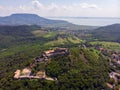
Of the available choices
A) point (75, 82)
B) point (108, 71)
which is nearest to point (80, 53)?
point (108, 71)

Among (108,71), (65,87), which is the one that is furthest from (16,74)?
(108,71)

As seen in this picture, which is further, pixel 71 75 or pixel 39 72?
pixel 39 72

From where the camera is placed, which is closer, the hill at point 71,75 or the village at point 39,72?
the hill at point 71,75

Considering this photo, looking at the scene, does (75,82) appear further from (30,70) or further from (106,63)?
(106,63)

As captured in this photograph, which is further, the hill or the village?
the village

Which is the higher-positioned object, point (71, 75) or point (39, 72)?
point (71, 75)

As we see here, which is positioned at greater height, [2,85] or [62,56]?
[62,56]

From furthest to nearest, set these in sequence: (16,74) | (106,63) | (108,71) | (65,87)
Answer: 1. (106,63)
2. (108,71)
3. (16,74)
4. (65,87)

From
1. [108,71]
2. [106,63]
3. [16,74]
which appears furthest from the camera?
[106,63]

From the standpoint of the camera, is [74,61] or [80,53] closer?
[74,61]

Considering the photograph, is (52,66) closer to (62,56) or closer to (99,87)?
(62,56)
